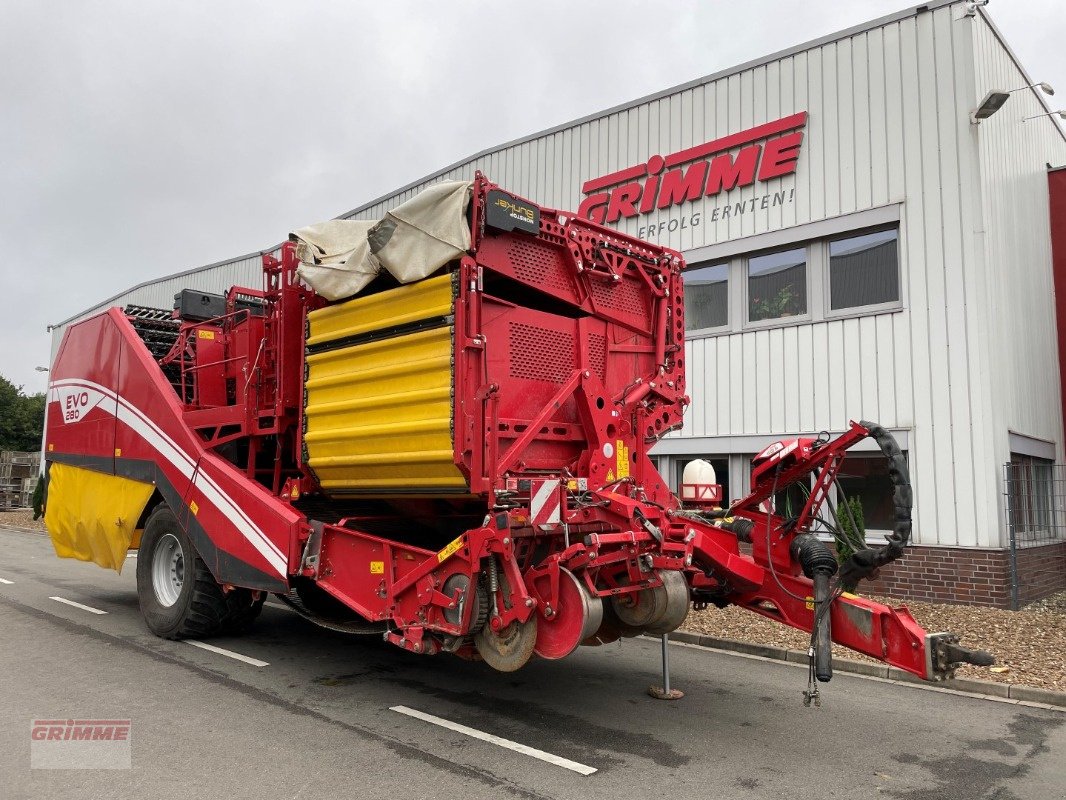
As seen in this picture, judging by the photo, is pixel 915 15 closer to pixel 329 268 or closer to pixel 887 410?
pixel 887 410

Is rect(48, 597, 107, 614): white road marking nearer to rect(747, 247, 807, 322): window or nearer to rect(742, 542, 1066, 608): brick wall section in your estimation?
rect(742, 542, 1066, 608): brick wall section

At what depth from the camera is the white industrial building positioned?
397 inches

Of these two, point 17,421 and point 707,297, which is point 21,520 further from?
point 17,421

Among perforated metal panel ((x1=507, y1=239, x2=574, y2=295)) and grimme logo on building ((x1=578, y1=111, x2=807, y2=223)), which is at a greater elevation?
grimme logo on building ((x1=578, y1=111, x2=807, y2=223))

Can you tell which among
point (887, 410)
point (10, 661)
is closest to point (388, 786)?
point (10, 661)

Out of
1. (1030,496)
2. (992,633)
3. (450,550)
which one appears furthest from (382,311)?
(1030,496)

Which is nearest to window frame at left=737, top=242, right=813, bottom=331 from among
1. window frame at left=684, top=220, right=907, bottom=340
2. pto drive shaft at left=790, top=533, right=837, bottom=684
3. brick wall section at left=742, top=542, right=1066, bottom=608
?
window frame at left=684, top=220, right=907, bottom=340

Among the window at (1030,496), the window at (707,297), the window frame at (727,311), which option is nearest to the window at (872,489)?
the window at (1030,496)

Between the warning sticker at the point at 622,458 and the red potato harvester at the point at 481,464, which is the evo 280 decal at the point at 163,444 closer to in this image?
the red potato harvester at the point at 481,464

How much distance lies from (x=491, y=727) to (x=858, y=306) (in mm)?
8138

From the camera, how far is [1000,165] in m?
11.2

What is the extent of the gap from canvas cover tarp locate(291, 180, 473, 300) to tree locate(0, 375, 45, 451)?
176 feet

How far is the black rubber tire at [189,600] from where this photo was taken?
7613mm

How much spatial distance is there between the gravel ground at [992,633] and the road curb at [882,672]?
0.12 meters
